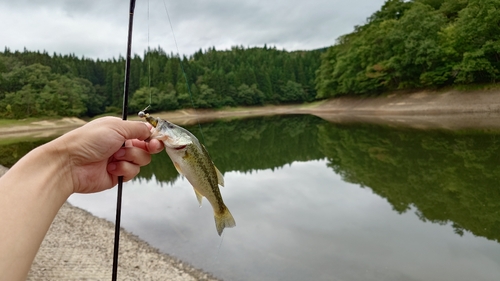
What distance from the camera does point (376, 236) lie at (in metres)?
8.88

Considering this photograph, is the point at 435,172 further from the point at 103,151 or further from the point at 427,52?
the point at 427,52

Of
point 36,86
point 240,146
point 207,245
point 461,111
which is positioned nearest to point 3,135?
point 36,86

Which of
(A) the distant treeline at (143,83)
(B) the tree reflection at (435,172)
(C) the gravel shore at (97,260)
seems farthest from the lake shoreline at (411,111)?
(C) the gravel shore at (97,260)

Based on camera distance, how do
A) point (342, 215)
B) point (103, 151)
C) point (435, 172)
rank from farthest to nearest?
point (435, 172) < point (342, 215) < point (103, 151)

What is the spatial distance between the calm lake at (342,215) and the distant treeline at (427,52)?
2393 cm

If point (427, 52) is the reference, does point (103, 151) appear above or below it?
below

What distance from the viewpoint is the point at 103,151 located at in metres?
2.53

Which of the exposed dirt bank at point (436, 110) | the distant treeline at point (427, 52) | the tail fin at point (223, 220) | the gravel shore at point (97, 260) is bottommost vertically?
the gravel shore at point (97, 260)

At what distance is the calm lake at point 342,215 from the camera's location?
7562 mm

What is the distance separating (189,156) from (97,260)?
6.34 metres

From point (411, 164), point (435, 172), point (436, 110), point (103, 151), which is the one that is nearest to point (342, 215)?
point (435, 172)

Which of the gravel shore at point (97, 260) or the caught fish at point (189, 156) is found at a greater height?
the caught fish at point (189, 156)

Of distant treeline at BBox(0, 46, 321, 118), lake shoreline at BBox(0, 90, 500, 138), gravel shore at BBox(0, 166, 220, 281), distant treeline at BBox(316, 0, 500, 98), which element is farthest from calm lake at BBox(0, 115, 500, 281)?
distant treeline at BBox(0, 46, 321, 118)

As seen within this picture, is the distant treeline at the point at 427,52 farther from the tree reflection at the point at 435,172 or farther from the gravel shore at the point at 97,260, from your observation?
the gravel shore at the point at 97,260
